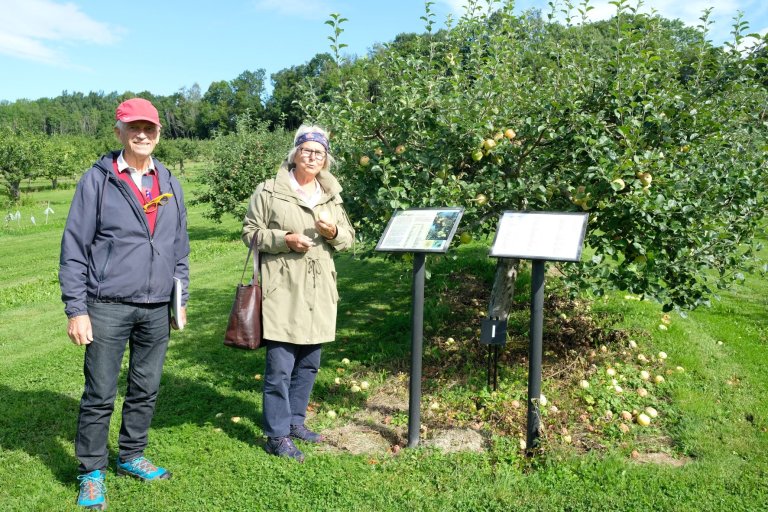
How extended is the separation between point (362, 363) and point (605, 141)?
306 cm

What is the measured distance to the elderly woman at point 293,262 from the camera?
12.5ft

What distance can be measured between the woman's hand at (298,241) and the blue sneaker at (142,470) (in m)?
1.63

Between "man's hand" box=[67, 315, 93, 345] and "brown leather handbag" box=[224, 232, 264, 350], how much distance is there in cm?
78

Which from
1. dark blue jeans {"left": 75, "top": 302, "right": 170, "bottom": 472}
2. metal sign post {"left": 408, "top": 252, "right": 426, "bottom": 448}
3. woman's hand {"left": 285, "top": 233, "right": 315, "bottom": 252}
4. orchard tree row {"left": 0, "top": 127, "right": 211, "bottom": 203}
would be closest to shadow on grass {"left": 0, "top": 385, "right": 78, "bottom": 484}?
dark blue jeans {"left": 75, "top": 302, "right": 170, "bottom": 472}

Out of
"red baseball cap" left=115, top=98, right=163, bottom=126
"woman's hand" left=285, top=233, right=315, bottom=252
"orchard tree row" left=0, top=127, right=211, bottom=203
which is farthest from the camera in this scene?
"orchard tree row" left=0, top=127, right=211, bottom=203

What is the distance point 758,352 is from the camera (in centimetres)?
585

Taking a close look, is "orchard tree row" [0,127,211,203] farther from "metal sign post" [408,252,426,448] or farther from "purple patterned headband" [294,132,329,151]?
"metal sign post" [408,252,426,448]

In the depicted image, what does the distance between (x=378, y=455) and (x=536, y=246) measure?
1.73 meters

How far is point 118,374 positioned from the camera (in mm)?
3562

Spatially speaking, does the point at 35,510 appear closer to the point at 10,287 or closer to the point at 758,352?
the point at 758,352

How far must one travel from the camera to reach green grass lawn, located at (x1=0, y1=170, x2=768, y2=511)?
347cm

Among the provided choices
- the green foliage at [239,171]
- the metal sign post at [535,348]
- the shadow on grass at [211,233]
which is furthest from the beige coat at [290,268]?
the green foliage at [239,171]

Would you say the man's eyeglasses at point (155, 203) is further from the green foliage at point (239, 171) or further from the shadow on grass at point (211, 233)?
the green foliage at point (239, 171)

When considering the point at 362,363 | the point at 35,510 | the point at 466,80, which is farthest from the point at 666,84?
the point at 35,510
